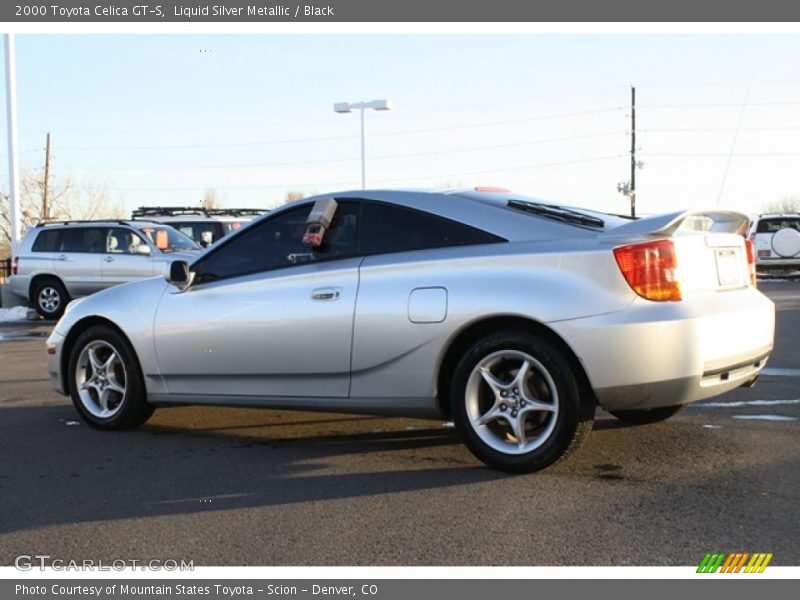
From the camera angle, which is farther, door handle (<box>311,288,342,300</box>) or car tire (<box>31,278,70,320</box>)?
car tire (<box>31,278,70,320</box>)

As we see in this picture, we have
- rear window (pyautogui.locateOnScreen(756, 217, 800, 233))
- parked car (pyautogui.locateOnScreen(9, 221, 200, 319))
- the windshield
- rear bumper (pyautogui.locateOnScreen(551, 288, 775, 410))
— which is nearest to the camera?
rear bumper (pyautogui.locateOnScreen(551, 288, 775, 410))

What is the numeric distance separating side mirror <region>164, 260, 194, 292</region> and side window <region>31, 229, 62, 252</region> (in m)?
12.0

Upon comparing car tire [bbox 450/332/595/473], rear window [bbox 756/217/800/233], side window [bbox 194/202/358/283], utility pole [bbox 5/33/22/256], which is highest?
utility pole [bbox 5/33/22/256]

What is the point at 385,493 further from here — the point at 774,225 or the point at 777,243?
the point at 774,225

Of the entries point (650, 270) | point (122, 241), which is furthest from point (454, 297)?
point (122, 241)

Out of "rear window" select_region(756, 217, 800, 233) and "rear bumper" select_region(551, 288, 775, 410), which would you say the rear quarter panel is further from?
"rear window" select_region(756, 217, 800, 233)

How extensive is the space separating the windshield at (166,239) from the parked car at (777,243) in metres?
16.0

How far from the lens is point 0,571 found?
3.59 metres

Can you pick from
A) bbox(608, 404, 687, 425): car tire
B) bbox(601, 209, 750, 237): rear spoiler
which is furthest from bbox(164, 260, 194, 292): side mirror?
bbox(608, 404, 687, 425): car tire

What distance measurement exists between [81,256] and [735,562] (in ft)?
49.6

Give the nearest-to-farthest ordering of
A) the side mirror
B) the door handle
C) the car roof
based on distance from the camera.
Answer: the car roof < the door handle < the side mirror

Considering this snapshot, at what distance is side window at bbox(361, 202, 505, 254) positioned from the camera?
16.5 feet

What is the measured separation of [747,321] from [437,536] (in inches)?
87.3
